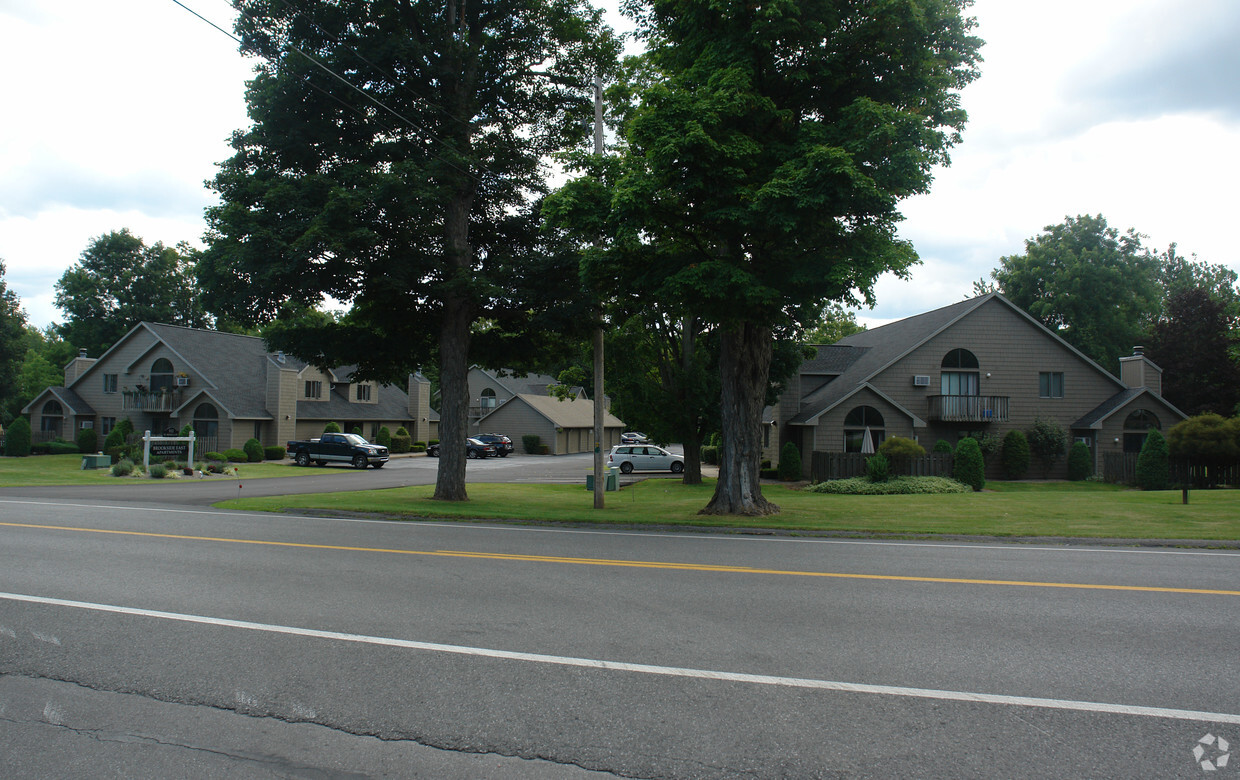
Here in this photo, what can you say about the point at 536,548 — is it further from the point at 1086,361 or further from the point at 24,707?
A: the point at 1086,361

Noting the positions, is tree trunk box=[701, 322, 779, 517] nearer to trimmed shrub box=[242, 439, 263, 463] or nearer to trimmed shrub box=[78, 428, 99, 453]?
A: trimmed shrub box=[242, 439, 263, 463]

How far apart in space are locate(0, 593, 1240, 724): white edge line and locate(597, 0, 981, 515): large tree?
9.77 m

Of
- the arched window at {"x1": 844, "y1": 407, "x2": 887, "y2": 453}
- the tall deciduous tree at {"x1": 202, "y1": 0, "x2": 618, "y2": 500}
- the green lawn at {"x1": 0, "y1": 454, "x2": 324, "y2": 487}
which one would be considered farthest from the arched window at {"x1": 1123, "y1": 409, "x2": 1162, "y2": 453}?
the green lawn at {"x1": 0, "y1": 454, "x2": 324, "y2": 487}

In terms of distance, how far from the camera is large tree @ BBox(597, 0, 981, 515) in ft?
45.0

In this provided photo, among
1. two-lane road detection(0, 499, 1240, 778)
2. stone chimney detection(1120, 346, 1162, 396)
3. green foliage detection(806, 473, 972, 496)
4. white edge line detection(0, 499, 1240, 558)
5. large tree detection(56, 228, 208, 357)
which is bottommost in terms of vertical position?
green foliage detection(806, 473, 972, 496)

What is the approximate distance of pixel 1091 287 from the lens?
5272 cm

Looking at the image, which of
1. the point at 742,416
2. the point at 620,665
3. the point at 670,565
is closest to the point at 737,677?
the point at 620,665

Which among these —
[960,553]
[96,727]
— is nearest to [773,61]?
[960,553]

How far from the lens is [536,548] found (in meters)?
11.0

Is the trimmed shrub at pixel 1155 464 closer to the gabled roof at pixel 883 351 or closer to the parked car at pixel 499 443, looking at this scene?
the gabled roof at pixel 883 351

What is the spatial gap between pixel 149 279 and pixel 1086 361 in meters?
75.5

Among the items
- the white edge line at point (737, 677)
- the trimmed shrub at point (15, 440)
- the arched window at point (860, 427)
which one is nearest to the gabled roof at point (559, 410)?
the arched window at point (860, 427)

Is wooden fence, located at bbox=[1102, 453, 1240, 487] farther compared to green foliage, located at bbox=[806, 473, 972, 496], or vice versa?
wooden fence, located at bbox=[1102, 453, 1240, 487]

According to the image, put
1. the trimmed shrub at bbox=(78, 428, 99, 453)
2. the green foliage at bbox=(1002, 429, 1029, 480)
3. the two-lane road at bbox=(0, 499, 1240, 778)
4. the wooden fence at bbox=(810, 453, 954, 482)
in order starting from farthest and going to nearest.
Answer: the trimmed shrub at bbox=(78, 428, 99, 453) → the green foliage at bbox=(1002, 429, 1029, 480) → the wooden fence at bbox=(810, 453, 954, 482) → the two-lane road at bbox=(0, 499, 1240, 778)
